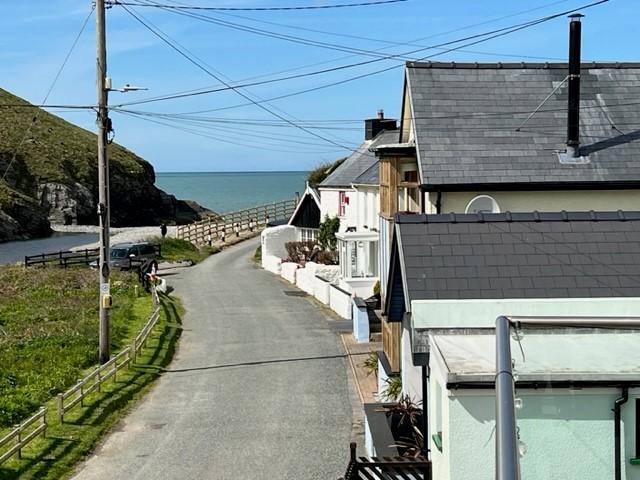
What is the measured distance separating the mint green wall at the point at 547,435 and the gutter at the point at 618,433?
5cm

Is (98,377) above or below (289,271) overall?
below

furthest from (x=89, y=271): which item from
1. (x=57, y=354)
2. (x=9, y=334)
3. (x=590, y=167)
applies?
(x=590, y=167)

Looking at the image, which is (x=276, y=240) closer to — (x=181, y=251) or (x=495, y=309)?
(x=181, y=251)

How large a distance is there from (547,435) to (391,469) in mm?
4567

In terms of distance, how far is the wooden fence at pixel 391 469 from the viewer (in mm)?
9953

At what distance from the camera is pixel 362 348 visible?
2358cm

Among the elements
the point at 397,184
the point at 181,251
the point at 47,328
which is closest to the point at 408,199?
the point at 397,184

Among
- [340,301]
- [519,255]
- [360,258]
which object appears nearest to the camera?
[519,255]

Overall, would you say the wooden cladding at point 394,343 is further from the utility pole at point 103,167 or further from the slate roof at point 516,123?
the utility pole at point 103,167

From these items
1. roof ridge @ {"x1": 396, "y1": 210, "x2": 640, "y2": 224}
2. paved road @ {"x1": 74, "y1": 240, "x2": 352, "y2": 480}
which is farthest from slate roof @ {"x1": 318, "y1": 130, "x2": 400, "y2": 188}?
roof ridge @ {"x1": 396, "y1": 210, "x2": 640, "y2": 224}

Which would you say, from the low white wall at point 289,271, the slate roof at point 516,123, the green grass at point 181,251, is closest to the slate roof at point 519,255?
the slate roof at point 516,123

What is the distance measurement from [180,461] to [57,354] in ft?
26.1

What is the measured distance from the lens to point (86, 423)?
16.0 meters

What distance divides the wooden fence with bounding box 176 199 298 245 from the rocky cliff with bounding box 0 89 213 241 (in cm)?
1660
